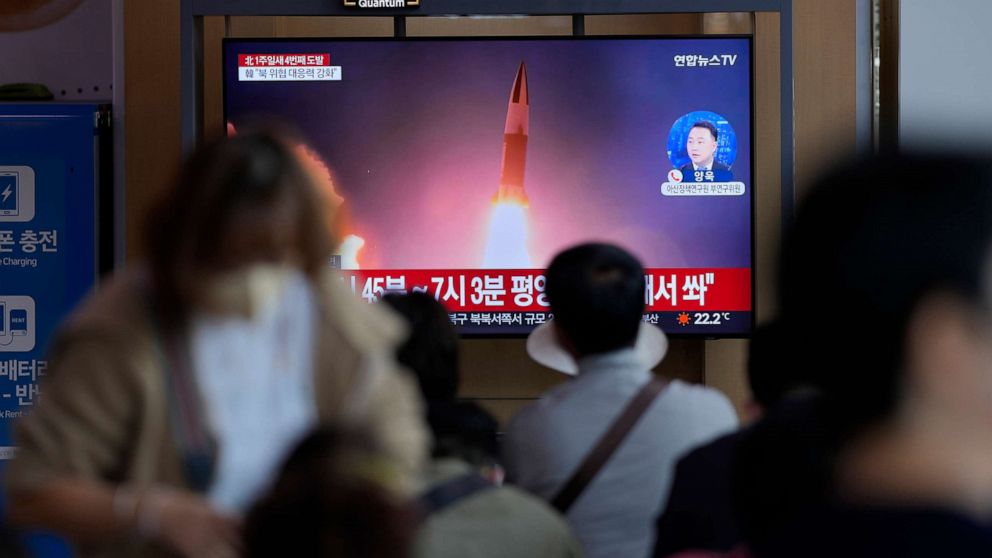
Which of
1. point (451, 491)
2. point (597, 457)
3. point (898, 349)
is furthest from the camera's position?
point (597, 457)

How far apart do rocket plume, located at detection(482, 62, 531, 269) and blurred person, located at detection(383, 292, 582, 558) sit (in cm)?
239

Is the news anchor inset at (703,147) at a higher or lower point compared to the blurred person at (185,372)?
higher

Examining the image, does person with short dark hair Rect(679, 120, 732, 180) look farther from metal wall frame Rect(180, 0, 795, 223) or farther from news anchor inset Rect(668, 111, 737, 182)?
metal wall frame Rect(180, 0, 795, 223)

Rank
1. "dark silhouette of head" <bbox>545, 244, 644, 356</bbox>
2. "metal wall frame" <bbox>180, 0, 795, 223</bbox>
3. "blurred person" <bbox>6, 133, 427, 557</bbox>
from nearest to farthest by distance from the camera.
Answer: "blurred person" <bbox>6, 133, 427, 557</bbox>, "dark silhouette of head" <bbox>545, 244, 644, 356</bbox>, "metal wall frame" <bbox>180, 0, 795, 223</bbox>

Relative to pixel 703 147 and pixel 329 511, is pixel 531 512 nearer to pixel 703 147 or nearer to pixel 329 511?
pixel 329 511

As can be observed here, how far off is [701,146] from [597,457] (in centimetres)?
248

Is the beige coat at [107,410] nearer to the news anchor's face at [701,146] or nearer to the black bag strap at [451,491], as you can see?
the black bag strap at [451,491]

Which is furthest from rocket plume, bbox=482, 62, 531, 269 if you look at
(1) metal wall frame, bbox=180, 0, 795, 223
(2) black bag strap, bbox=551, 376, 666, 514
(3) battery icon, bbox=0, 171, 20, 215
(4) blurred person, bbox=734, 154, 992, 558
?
(4) blurred person, bbox=734, 154, 992, 558

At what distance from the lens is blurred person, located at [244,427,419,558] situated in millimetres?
1073

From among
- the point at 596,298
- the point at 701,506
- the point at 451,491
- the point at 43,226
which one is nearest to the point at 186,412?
the point at 451,491

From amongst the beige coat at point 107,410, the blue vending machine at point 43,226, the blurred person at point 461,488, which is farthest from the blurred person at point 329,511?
the blue vending machine at point 43,226

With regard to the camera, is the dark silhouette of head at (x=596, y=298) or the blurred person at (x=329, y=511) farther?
the dark silhouette of head at (x=596, y=298)

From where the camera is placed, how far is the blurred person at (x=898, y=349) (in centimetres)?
73

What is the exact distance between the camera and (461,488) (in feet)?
6.06
